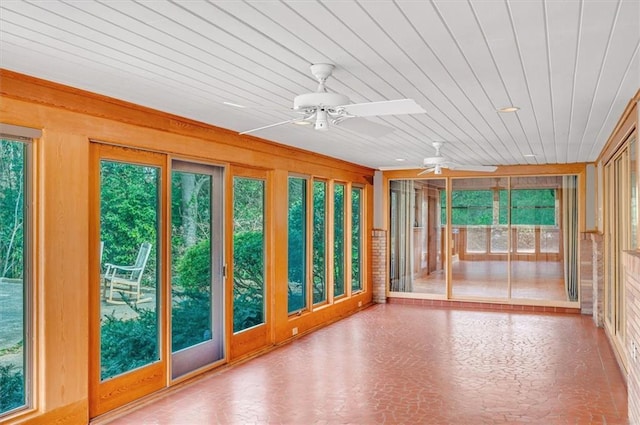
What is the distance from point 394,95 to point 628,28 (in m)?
1.58

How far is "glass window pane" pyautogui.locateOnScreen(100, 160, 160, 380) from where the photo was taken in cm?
407

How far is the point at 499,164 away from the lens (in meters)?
8.69

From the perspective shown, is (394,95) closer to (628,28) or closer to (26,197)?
(628,28)

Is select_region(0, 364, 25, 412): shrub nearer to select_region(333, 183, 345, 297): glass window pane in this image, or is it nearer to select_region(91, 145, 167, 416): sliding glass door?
select_region(91, 145, 167, 416): sliding glass door

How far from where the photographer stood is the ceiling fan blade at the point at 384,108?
2.80 meters

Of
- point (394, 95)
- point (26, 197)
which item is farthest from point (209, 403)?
point (394, 95)

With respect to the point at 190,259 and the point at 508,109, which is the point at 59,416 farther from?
the point at 508,109

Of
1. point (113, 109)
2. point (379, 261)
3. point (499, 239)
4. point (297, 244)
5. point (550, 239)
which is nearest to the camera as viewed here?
point (113, 109)

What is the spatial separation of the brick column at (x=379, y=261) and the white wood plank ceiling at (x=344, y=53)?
498 cm

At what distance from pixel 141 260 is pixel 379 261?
18.8ft

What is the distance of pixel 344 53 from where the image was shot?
2.79m

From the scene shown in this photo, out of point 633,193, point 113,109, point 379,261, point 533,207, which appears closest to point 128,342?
point 113,109

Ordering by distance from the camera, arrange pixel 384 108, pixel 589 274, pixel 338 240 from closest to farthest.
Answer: pixel 384 108 → pixel 589 274 → pixel 338 240

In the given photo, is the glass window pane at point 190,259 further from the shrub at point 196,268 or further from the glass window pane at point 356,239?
the glass window pane at point 356,239
